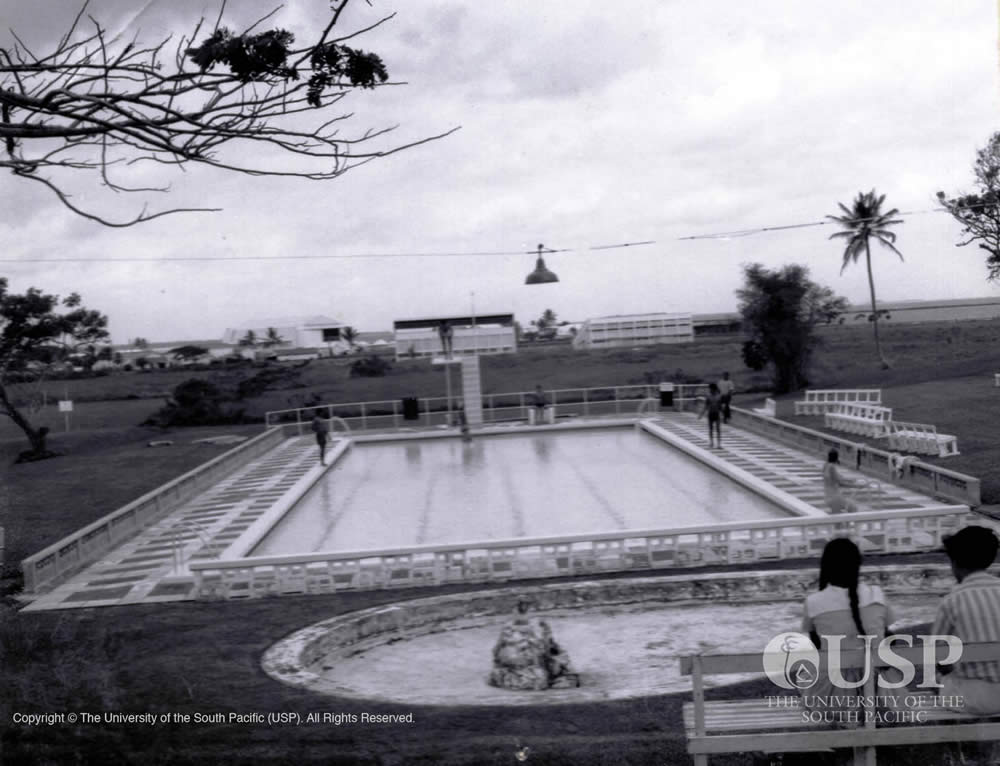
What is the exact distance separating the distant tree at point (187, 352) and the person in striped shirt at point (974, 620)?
4761 centimetres

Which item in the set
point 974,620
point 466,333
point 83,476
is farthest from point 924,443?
point 83,476

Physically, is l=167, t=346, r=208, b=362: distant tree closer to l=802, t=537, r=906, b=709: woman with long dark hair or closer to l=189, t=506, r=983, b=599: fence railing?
l=189, t=506, r=983, b=599: fence railing

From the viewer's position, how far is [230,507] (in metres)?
18.7

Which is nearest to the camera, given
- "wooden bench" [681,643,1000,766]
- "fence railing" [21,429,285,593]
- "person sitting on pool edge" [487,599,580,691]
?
"wooden bench" [681,643,1000,766]

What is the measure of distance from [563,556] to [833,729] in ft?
24.6

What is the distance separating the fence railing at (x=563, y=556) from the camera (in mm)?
11695

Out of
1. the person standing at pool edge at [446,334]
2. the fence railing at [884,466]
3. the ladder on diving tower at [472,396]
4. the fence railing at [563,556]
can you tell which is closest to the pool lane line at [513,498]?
the fence railing at [563,556]

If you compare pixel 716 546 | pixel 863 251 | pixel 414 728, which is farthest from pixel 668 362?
pixel 414 728

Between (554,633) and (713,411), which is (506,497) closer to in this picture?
(713,411)

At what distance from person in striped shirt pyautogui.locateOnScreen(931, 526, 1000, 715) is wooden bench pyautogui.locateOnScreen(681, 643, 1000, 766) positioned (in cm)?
6

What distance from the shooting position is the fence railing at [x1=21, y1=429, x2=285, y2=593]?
12.9 m

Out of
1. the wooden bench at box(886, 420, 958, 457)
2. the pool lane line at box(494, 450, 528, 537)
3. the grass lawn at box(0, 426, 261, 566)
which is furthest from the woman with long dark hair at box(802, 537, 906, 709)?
the wooden bench at box(886, 420, 958, 457)

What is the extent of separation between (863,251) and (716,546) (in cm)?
3518

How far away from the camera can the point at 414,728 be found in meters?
5.95
